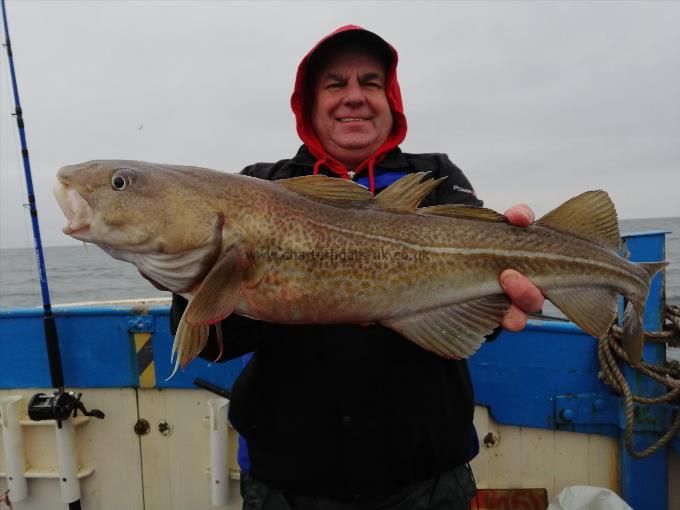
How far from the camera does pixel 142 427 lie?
4.40 m

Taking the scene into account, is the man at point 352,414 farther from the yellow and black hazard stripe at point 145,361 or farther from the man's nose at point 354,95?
the yellow and black hazard stripe at point 145,361

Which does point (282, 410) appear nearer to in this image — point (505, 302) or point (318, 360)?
point (318, 360)

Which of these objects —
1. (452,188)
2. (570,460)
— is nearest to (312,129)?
(452,188)

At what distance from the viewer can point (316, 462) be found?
8.85 ft

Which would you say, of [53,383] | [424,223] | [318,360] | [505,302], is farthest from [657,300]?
[53,383]

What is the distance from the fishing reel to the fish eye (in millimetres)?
2640

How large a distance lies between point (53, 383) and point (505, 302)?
3.82 m

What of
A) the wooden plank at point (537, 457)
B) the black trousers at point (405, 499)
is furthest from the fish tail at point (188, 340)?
the wooden plank at point (537, 457)

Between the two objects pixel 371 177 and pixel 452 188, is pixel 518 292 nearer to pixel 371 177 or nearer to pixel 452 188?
pixel 452 188

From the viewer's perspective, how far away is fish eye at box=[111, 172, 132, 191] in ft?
7.58

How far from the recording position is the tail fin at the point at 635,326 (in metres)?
2.79

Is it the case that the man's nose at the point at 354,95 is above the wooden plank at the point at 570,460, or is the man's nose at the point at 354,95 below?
above

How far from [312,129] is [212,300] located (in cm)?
182

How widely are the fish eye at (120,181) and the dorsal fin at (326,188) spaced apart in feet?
2.45
